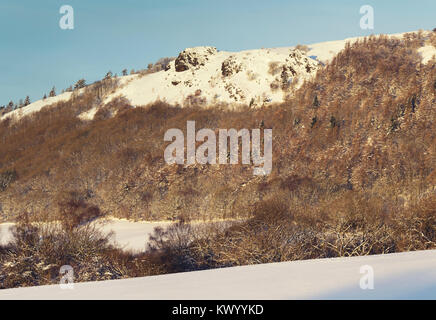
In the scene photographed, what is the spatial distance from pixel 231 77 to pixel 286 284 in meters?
69.5

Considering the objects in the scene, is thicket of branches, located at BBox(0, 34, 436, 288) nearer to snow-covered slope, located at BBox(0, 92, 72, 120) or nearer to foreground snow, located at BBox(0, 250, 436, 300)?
foreground snow, located at BBox(0, 250, 436, 300)

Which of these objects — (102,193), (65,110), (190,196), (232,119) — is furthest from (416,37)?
(65,110)

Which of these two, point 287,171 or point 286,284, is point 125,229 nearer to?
point 287,171

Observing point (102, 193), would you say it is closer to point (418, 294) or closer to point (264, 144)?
point (264, 144)

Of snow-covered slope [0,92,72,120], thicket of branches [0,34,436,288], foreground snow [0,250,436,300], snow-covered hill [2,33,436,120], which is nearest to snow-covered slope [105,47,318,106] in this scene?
snow-covered hill [2,33,436,120]

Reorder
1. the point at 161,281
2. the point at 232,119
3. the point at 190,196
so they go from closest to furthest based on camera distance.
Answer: the point at 161,281, the point at 190,196, the point at 232,119

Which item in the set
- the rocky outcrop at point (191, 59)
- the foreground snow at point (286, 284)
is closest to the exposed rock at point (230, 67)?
the rocky outcrop at point (191, 59)

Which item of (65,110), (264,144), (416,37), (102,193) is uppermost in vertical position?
(416,37)

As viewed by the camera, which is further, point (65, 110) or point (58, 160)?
point (65, 110)

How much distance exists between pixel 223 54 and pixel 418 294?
8730cm

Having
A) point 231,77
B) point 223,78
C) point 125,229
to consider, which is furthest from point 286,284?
point 223,78

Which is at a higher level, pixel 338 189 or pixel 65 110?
pixel 65 110

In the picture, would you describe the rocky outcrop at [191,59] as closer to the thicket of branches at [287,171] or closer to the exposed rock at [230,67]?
the exposed rock at [230,67]

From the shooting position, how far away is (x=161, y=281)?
8.13m
